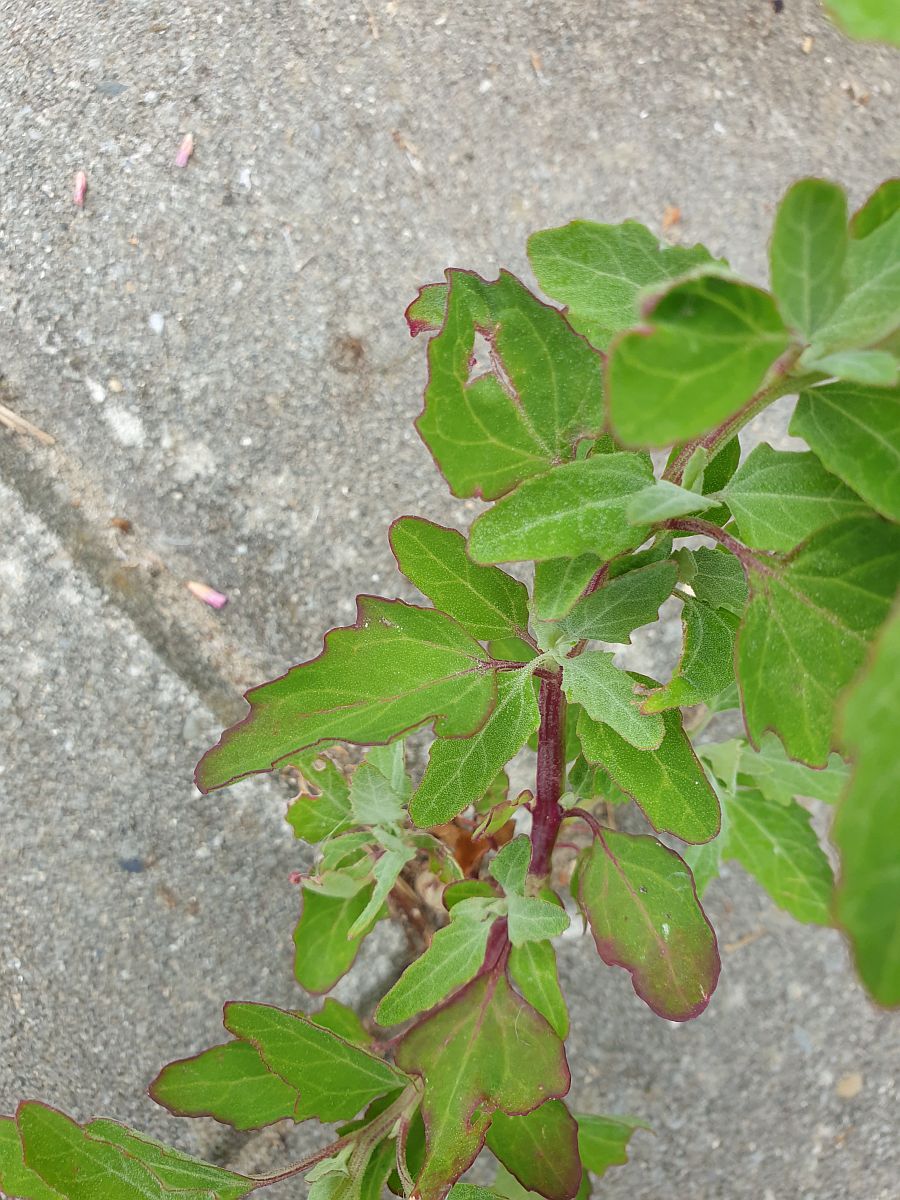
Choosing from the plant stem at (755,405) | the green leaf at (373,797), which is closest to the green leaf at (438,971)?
the green leaf at (373,797)

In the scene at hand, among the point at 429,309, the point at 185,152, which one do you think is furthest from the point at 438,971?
the point at 185,152

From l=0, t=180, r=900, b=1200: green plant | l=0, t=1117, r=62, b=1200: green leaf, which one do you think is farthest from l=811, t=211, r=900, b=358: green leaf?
l=0, t=1117, r=62, b=1200: green leaf

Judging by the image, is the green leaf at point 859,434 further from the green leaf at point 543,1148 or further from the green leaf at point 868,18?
the green leaf at point 543,1148

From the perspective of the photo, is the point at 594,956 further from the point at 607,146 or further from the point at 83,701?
the point at 607,146

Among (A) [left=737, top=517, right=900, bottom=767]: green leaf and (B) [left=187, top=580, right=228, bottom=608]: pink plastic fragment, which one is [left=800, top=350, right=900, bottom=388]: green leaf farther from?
(B) [left=187, top=580, right=228, bottom=608]: pink plastic fragment

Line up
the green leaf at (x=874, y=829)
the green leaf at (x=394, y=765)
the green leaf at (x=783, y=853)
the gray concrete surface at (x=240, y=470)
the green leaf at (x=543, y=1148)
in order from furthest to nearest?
1. the gray concrete surface at (x=240, y=470)
2. the green leaf at (x=783, y=853)
3. the green leaf at (x=394, y=765)
4. the green leaf at (x=543, y=1148)
5. the green leaf at (x=874, y=829)
